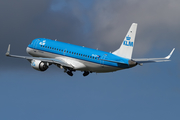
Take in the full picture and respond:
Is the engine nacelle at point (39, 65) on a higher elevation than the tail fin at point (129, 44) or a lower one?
lower

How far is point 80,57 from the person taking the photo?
3187 inches

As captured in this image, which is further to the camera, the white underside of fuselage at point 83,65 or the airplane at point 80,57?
the white underside of fuselage at point 83,65

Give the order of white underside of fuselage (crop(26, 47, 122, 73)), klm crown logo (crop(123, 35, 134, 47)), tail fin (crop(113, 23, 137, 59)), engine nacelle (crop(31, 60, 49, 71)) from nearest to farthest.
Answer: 1. tail fin (crop(113, 23, 137, 59))
2. klm crown logo (crop(123, 35, 134, 47))
3. white underside of fuselage (crop(26, 47, 122, 73))
4. engine nacelle (crop(31, 60, 49, 71))

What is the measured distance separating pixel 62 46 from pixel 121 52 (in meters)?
14.2

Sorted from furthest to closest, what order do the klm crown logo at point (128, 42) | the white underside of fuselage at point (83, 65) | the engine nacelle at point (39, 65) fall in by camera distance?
1. the engine nacelle at point (39, 65)
2. the white underside of fuselage at point (83, 65)
3. the klm crown logo at point (128, 42)

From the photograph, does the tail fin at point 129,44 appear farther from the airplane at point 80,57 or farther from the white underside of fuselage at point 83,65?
the white underside of fuselage at point 83,65

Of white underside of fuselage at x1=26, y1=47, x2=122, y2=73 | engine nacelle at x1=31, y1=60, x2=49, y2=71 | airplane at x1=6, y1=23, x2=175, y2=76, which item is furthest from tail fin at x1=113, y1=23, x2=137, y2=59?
engine nacelle at x1=31, y1=60, x2=49, y2=71

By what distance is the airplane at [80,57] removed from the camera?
245 feet

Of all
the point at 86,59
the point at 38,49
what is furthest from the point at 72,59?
the point at 38,49

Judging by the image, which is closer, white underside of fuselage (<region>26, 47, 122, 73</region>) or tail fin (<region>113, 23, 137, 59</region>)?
tail fin (<region>113, 23, 137, 59</region>)

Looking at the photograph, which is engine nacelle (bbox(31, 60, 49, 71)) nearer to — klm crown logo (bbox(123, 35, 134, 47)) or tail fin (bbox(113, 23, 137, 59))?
tail fin (bbox(113, 23, 137, 59))

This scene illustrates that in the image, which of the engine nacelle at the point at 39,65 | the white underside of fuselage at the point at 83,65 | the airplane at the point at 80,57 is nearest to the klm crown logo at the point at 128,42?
the airplane at the point at 80,57

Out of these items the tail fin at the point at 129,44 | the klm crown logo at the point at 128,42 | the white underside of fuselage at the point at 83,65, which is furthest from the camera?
the white underside of fuselage at the point at 83,65

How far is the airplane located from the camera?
245 feet
